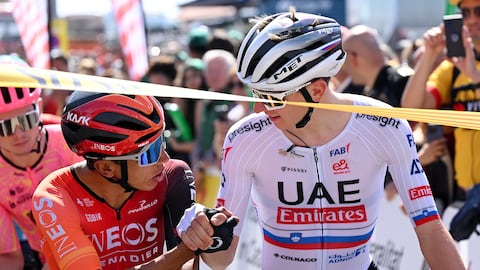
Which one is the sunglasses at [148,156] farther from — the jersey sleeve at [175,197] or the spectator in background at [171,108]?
the spectator in background at [171,108]

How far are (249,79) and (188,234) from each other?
73 centimetres

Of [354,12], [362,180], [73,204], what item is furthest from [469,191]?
[354,12]

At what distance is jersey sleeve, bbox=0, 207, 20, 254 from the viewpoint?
3979 mm

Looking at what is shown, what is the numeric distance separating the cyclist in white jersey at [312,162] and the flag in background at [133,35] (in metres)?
7.98

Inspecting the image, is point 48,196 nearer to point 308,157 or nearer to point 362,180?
point 308,157

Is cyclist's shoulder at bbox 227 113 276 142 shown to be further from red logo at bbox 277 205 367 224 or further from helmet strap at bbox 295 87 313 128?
red logo at bbox 277 205 367 224

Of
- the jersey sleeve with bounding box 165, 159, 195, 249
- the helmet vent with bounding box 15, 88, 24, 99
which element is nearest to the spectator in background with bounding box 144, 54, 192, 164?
the helmet vent with bounding box 15, 88, 24, 99

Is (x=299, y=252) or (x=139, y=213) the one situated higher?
(x=139, y=213)

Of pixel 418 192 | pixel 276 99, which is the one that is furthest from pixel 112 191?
pixel 418 192

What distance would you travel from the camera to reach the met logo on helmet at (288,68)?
3070 millimetres

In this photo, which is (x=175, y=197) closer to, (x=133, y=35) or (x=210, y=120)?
(x=210, y=120)

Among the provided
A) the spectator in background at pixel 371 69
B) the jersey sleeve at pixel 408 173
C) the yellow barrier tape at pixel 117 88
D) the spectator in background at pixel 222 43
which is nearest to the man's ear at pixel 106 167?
the yellow barrier tape at pixel 117 88

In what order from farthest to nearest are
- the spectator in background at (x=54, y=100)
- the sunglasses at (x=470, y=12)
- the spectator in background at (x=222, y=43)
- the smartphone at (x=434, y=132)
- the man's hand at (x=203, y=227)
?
the spectator in background at (x=54, y=100), the spectator in background at (x=222, y=43), the smartphone at (x=434, y=132), the sunglasses at (x=470, y=12), the man's hand at (x=203, y=227)

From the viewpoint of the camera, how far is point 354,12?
50.6 ft
